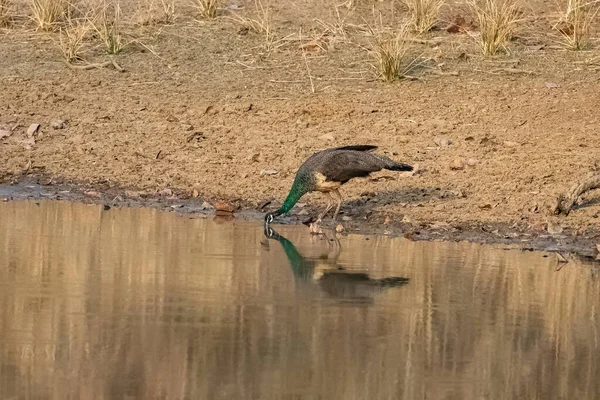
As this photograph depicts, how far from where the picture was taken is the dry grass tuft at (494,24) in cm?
1374

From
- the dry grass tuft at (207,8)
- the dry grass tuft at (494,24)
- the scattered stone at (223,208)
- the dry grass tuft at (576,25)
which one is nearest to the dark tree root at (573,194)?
the scattered stone at (223,208)

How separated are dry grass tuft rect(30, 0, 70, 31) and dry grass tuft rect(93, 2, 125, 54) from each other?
0.50 meters

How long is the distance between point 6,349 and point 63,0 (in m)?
9.53

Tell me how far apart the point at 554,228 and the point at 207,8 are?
6.71 m

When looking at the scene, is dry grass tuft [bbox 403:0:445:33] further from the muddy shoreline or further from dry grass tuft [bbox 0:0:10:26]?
dry grass tuft [bbox 0:0:10:26]

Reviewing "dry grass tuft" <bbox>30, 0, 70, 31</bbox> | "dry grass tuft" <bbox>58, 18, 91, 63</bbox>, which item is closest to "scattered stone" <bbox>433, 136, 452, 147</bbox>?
"dry grass tuft" <bbox>58, 18, 91, 63</bbox>

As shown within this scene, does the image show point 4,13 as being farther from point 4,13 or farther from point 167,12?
point 167,12

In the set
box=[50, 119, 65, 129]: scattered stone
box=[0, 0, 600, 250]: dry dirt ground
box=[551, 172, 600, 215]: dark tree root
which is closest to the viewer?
box=[551, 172, 600, 215]: dark tree root

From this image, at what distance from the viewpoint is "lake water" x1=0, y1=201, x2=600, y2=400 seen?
5.63 m

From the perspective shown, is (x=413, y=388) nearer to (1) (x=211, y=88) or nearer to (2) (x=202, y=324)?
(2) (x=202, y=324)

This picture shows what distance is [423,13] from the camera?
565 inches

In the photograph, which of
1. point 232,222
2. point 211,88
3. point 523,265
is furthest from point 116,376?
point 211,88

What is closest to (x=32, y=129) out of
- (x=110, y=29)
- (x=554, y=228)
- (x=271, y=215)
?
(x=110, y=29)

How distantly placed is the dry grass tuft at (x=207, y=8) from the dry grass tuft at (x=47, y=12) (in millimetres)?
1584
